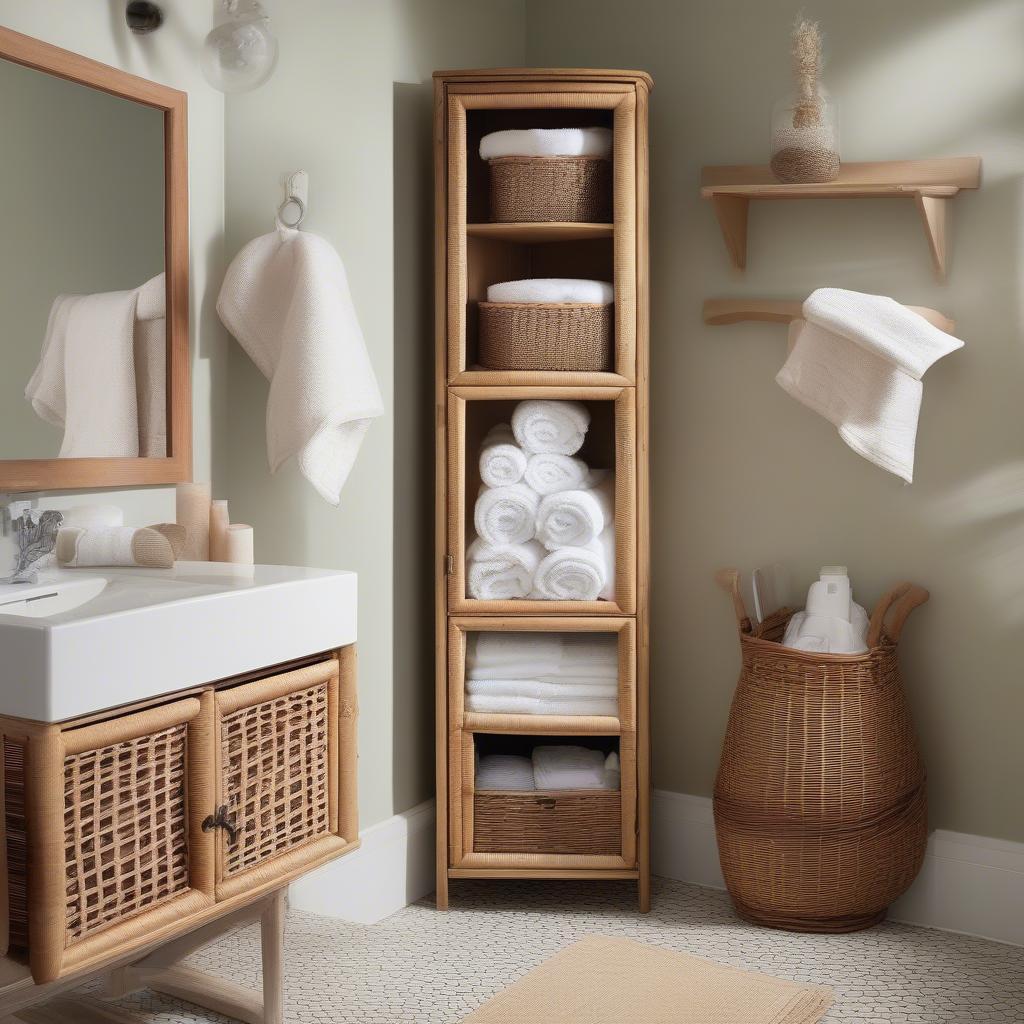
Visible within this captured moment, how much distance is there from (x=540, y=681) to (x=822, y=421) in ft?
2.81

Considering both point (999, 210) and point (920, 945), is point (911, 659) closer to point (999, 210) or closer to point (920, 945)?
point (920, 945)

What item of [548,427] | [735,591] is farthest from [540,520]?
[735,591]

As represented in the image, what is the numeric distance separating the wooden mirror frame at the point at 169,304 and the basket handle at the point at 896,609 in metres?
1.42

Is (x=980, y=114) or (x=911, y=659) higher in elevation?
(x=980, y=114)

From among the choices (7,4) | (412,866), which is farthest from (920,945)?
(7,4)

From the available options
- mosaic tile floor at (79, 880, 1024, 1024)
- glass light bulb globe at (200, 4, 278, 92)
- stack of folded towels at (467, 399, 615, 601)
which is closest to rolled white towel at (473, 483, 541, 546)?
stack of folded towels at (467, 399, 615, 601)

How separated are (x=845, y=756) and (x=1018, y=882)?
18.8 inches

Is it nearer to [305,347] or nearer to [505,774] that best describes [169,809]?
[305,347]

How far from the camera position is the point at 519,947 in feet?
8.29

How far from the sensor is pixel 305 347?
2.28m

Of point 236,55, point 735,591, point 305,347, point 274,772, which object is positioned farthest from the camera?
point 735,591

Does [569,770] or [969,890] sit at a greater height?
[569,770]

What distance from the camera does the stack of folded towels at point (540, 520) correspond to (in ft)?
8.59

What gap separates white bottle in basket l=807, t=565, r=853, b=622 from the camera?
2584 millimetres
